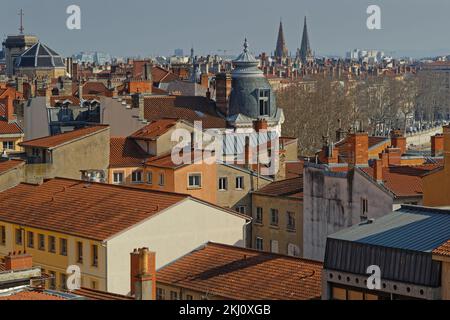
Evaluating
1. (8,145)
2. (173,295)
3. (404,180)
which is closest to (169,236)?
(173,295)

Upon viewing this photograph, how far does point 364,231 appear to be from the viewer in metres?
24.8

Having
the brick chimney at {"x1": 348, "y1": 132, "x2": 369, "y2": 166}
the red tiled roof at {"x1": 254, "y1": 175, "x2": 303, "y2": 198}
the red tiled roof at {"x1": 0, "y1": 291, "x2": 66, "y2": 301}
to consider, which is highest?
the brick chimney at {"x1": 348, "y1": 132, "x2": 369, "y2": 166}

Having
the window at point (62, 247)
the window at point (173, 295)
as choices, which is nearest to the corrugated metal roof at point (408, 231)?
the window at point (173, 295)

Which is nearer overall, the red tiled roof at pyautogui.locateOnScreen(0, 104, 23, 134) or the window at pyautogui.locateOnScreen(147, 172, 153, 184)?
the window at pyautogui.locateOnScreen(147, 172, 153, 184)

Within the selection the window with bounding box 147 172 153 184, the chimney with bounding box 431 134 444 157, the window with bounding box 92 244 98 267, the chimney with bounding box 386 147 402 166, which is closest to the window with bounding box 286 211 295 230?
the chimney with bounding box 386 147 402 166

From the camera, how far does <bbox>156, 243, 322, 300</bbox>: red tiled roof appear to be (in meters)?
27.8

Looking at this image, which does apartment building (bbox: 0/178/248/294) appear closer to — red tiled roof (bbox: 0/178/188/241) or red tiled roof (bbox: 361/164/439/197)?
red tiled roof (bbox: 0/178/188/241)

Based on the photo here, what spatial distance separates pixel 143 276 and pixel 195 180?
17.6 meters

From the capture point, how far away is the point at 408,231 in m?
24.0

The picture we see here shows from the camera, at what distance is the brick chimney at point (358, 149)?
126ft

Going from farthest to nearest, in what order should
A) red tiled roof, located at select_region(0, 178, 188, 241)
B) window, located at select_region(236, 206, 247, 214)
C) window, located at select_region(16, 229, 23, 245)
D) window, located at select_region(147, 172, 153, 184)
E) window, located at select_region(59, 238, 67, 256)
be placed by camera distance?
window, located at select_region(147, 172, 153, 184), window, located at select_region(236, 206, 247, 214), window, located at select_region(16, 229, 23, 245), window, located at select_region(59, 238, 67, 256), red tiled roof, located at select_region(0, 178, 188, 241)

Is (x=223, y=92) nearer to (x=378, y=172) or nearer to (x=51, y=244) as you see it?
(x=378, y=172)
